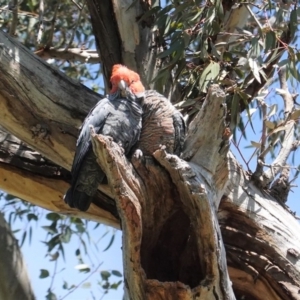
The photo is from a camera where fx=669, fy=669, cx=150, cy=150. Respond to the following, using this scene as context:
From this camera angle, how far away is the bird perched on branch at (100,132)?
247 centimetres

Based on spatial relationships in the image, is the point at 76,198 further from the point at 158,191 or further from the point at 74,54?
the point at 74,54

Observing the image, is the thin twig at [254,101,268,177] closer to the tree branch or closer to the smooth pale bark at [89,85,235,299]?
the smooth pale bark at [89,85,235,299]

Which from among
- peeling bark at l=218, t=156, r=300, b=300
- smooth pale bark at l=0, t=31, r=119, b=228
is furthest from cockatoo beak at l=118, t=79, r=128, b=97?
peeling bark at l=218, t=156, r=300, b=300

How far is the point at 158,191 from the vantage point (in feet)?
7.29

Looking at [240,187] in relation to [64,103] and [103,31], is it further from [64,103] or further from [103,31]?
[103,31]

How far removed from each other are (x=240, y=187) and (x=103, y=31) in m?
1.01

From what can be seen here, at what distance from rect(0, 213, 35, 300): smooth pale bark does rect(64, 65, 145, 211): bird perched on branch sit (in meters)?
0.28

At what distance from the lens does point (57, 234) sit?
14.4 ft

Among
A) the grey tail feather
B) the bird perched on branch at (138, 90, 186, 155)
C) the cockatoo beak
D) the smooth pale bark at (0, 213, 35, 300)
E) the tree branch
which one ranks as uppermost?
the cockatoo beak

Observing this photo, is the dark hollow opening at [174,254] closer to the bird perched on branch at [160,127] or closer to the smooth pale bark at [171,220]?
the smooth pale bark at [171,220]

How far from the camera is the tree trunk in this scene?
2053 millimetres

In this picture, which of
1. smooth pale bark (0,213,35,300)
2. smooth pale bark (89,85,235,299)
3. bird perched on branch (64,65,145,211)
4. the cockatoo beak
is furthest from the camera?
the cockatoo beak

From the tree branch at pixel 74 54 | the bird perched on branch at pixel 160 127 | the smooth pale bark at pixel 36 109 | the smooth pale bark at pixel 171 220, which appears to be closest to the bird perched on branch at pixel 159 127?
the bird perched on branch at pixel 160 127

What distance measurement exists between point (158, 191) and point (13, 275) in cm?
63
